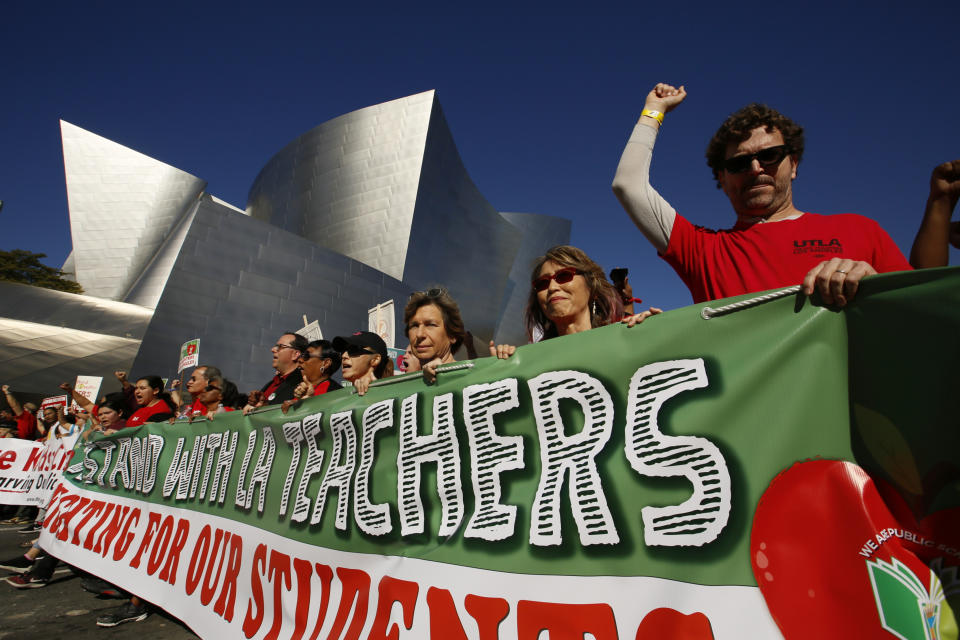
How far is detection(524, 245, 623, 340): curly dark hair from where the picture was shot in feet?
6.82

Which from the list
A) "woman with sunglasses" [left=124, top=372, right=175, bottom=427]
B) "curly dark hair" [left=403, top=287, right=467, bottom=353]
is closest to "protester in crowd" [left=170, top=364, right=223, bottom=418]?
"woman with sunglasses" [left=124, top=372, right=175, bottom=427]

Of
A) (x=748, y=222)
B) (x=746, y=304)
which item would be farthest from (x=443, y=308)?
(x=746, y=304)

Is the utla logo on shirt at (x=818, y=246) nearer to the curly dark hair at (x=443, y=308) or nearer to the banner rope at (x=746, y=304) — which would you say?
the banner rope at (x=746, y=304)

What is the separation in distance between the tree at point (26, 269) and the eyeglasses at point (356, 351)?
29.4 metres

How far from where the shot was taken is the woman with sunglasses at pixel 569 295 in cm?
201

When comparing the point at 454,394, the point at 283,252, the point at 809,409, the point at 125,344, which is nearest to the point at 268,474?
the point at 454,394

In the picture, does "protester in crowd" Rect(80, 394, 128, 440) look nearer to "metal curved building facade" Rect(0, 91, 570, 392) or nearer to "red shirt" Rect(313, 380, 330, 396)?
"red shirt" Rect(313, 380, 330, 396)

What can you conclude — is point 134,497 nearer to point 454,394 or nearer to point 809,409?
point 454,394

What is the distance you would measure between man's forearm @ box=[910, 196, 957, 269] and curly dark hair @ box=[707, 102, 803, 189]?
0.38 metres

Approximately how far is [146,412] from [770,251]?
497 cm

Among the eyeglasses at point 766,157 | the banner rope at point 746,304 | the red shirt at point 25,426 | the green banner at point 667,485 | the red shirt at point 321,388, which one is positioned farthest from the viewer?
the red shirt at point 25,426

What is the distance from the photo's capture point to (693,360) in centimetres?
127

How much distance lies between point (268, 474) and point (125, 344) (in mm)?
16068

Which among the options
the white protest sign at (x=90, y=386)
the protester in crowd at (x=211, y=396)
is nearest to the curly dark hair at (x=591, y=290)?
the protester in crowd at (x=211, y=396)
